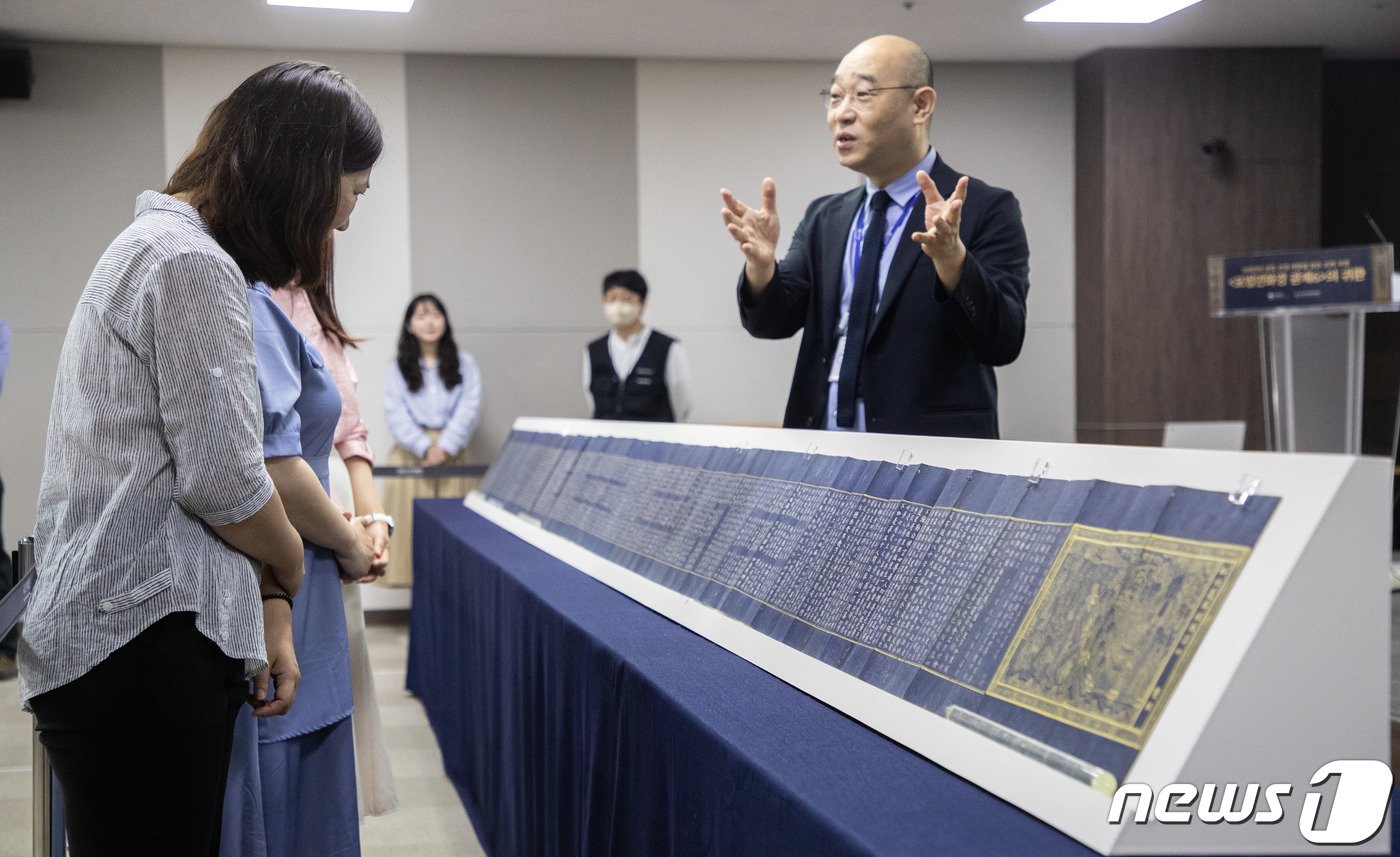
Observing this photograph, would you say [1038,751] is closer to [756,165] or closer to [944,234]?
[944,234]

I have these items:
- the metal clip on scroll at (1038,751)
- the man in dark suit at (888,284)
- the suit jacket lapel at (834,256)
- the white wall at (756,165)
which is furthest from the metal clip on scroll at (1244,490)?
the white wall at (756,165)

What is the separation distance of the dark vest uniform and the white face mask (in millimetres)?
139

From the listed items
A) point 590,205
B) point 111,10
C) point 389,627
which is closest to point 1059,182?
point 590,205

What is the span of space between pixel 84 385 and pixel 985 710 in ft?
3.09

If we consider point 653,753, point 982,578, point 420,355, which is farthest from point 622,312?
point 982,578

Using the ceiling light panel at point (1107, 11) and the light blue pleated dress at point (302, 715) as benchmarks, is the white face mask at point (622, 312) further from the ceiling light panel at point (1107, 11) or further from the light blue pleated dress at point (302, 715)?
the light blue pleated dress at point (302, 715)

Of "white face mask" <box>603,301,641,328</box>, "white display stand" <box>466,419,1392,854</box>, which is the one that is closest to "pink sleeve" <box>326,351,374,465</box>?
"white display stand" <box>466,419,1392,854</box>

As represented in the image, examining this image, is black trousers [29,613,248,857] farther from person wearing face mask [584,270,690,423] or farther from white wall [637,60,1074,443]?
white wall [637,60,1074,443]

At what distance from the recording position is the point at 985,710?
3.81ft

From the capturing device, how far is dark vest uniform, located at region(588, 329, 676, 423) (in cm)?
609

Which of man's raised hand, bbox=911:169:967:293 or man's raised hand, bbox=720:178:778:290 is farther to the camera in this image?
man's raised hand, bbox=720:178:778:290

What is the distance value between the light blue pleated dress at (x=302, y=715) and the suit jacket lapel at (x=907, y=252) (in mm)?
984

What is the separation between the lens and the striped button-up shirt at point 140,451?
3.91 feet

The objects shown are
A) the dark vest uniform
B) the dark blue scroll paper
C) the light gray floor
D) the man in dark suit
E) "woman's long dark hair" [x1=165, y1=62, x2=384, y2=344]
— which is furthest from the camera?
the dark vest uniform
